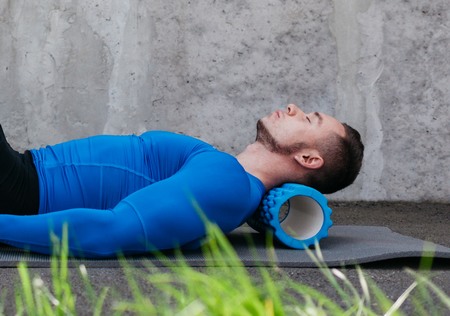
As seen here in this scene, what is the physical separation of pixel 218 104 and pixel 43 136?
2.87 ft

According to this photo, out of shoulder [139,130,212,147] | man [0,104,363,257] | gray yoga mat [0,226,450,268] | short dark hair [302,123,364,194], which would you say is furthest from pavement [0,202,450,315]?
shoulder [139,130,212,147]

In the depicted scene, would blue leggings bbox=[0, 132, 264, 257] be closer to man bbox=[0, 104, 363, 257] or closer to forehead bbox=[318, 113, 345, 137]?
man bbox=[0, 104, 363, 257]

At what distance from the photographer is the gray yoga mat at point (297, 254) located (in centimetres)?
229

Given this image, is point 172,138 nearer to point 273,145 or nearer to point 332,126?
point 273,145

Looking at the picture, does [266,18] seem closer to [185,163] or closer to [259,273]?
[185,163]

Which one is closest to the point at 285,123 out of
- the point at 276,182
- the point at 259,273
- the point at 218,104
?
the point at 276,182

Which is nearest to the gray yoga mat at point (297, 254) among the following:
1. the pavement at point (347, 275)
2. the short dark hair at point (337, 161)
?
the pavement at point (347, 275)

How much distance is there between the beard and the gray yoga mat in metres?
0.30

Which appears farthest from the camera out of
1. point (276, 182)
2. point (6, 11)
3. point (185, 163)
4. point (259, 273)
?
point (6, 11)

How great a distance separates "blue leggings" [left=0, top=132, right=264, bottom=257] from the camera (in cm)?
231

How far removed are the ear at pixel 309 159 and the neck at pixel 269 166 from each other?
0.03 m

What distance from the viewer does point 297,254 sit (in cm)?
253

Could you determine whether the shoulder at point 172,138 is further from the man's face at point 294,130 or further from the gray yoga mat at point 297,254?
the gray yoga mat at point 297,254

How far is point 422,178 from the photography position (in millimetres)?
4473
